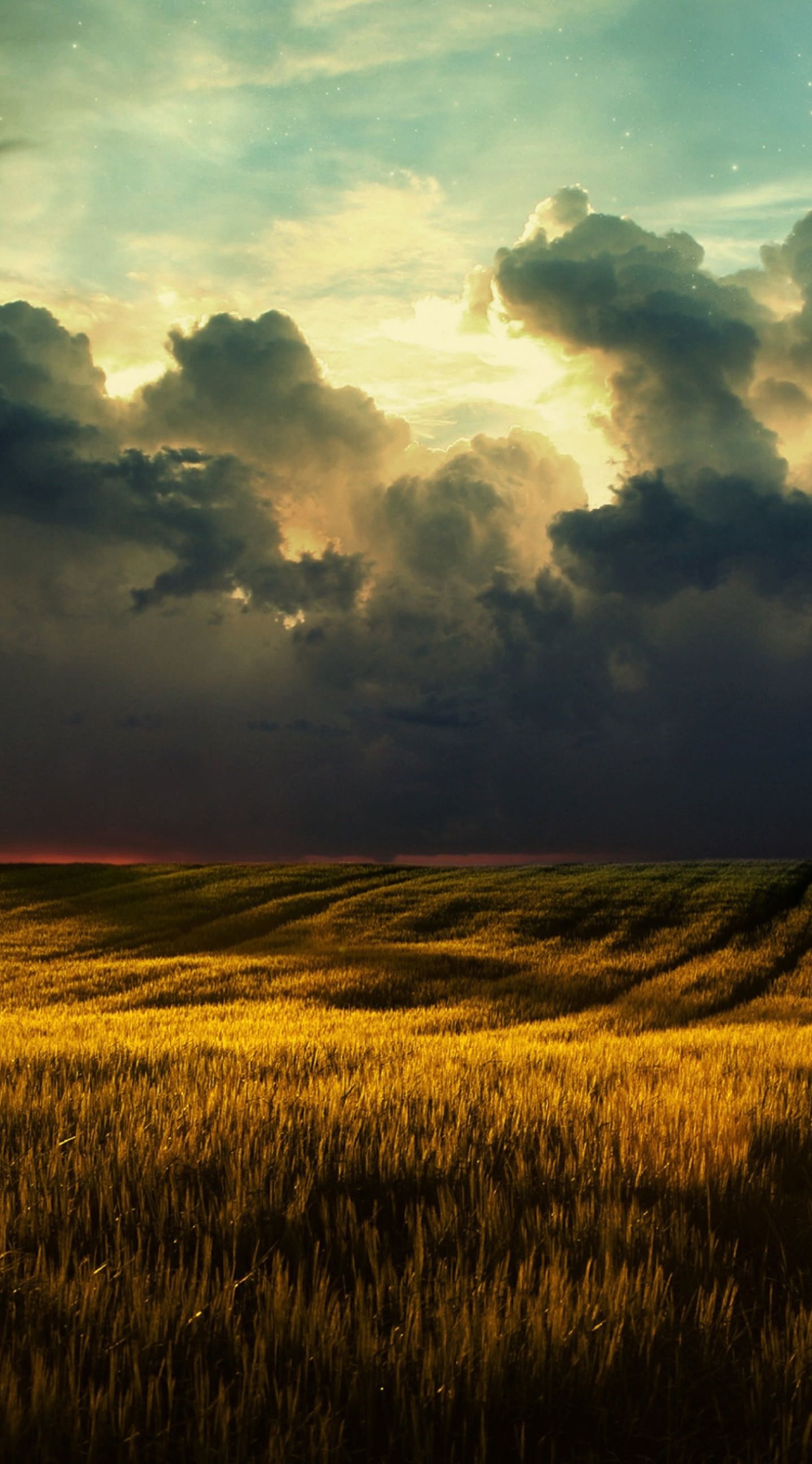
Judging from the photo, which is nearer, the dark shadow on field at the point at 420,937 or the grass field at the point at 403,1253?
the grass field at the point at 403,1253

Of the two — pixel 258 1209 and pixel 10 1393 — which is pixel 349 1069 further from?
pixel 10 1393

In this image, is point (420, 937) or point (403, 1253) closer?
point (403, 1253)

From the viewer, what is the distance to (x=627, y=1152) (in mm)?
5953

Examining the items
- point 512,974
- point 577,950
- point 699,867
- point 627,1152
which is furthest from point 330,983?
point 699,867

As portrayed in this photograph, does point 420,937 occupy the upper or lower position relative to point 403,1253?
lower

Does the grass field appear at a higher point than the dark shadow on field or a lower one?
higher

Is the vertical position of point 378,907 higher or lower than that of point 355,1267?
lower

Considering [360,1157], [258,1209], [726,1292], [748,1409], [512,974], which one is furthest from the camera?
[512,974]

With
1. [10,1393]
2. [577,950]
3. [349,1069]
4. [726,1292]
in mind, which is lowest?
[577,950]

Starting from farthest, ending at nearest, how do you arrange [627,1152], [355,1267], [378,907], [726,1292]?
[378,907], [627,1152], [355,1267], [726,1292]

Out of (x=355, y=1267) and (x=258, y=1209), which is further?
(x=258, y=1209)

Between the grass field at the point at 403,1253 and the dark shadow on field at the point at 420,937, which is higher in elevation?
the grass field at the point at 403,1253

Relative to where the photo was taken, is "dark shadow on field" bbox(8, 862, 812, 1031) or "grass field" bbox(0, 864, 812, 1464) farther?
"dark shadow on field" bbox(8, 862, 812, 1031)

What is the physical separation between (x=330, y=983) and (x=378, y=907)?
43.4 ft
